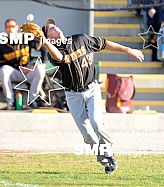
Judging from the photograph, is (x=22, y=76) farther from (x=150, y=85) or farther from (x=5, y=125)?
(x=150, y=85)

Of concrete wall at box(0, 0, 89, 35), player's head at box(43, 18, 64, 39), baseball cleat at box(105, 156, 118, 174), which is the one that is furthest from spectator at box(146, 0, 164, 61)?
player's head at box(43, 18, 64, 39)

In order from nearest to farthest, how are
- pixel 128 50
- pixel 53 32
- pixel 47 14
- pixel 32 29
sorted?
1. pixel 32 29
2. pixel 53 32
3. pixel 128 50
4. pixel 47 14

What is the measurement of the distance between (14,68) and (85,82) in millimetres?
5020

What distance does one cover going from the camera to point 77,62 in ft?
26.6

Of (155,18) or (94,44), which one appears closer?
(94,44)

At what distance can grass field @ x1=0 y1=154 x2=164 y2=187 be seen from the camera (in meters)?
7.47

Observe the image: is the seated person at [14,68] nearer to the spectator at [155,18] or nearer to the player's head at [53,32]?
the spectator at [155,18]

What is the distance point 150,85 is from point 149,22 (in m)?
1.76

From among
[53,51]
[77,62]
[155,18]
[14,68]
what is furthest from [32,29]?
[155,18]

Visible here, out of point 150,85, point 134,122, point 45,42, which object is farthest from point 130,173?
point 150,85

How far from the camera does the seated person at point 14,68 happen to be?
12.8 m

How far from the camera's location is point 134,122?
41.6 ft

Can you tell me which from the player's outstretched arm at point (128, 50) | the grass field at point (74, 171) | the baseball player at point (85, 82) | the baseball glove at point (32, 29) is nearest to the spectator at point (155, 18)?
the grass field at point (74, 171)

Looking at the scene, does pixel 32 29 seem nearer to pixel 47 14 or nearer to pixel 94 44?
pixel 94 44
